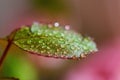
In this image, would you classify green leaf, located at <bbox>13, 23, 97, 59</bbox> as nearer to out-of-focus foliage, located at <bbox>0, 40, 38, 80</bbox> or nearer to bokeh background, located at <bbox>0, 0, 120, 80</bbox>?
bokeh background, located at <bbox>0, 0, 120, 80</bbox>

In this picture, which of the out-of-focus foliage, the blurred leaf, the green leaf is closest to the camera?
the green leaf

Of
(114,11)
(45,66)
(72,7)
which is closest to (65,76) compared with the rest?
(45,66)

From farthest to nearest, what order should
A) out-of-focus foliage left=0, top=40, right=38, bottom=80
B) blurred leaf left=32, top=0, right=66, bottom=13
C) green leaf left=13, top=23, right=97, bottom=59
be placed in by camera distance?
blurred leaf left=32, top=0, right=66, bottom=13, out-of-focus foliage left=0, top=40, right=38, bottom=80, green leaf left=13, top=23, right=97, bottom=59

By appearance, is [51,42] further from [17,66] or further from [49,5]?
[49,5]

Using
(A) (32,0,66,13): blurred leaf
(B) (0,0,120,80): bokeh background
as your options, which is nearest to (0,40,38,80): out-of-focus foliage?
(B) (0,0,120,80): bokeh background

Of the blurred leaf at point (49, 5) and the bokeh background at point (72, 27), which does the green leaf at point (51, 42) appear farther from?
the blurred leaf at point (49, 5)

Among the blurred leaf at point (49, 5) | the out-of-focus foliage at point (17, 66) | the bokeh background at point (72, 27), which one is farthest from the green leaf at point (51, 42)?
the blurred leaf at point (49, 5)

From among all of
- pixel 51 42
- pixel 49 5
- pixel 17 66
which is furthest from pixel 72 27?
pixel 51 42

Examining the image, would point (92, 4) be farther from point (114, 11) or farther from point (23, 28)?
point (23, 28)
